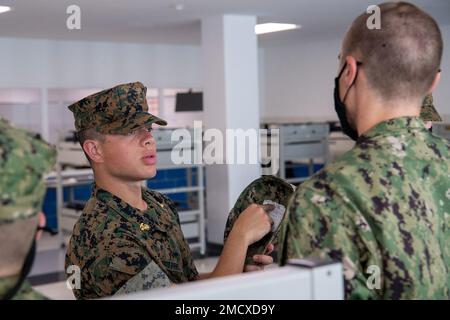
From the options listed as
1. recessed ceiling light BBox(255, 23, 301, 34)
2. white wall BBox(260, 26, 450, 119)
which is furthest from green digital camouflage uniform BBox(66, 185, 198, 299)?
white wall BBox(260, 26, 450, 119)

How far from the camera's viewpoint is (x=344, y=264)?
4.26 feet

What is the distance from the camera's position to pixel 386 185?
1.35m

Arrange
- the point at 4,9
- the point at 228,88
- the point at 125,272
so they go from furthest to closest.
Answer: the point at 228,88 < the point at 4,9 < the point at 125,272

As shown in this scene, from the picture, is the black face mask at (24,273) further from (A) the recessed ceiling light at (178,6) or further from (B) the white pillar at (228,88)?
(B) the white pillar at (228,88)

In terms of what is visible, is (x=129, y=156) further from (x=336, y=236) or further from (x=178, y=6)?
(x=178, y=6)

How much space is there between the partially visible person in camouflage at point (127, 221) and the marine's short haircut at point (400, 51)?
53 cm

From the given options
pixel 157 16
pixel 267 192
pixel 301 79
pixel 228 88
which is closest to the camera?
pixel 267 192

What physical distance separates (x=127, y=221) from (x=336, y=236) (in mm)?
932

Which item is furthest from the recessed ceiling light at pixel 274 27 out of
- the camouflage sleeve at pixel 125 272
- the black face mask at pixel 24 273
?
the black face mask at pixel 24 273

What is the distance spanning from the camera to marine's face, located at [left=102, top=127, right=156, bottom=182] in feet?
7.23

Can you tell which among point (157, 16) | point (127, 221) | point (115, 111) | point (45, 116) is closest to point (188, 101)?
point (45, 116)

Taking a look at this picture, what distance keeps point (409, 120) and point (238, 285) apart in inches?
24.1
